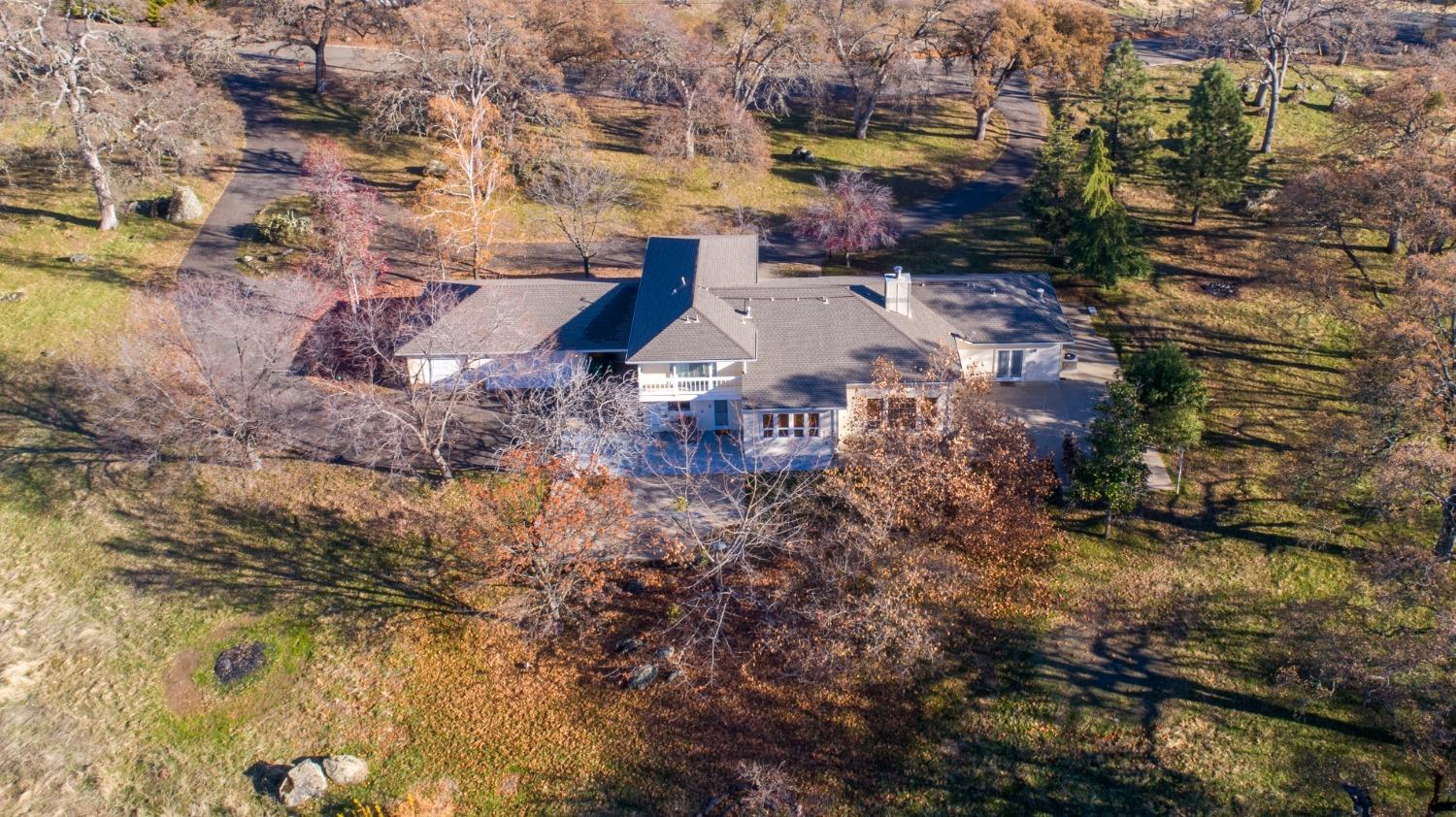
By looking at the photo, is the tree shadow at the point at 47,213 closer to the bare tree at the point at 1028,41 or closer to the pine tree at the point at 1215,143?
the bare tree at the point at 1028,41

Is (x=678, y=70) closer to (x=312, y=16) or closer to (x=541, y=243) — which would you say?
(x=541, y=243)

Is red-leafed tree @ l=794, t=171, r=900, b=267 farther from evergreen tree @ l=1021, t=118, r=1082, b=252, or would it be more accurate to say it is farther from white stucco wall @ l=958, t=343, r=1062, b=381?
white stucco wall @ l=958, t=343, r=1062, b=381

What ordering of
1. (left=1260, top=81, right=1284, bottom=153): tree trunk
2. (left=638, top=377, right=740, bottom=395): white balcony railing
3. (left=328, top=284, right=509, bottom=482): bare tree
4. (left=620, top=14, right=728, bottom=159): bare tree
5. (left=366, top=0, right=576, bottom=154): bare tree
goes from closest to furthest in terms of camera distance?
(left=328, top=284, right=509, bottom=482): bare tree
(left=638, top=377, right=740, bottom=395): white balcony railing
(left=366, top=0, right=576, bottom=154): bare tree
(left=1260, top=81, right=1284, bottom=153): tree trunk
(left=620, top=14, right=728, bottom=159): bare tree

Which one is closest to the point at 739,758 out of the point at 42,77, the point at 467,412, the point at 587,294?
the point at 467,412

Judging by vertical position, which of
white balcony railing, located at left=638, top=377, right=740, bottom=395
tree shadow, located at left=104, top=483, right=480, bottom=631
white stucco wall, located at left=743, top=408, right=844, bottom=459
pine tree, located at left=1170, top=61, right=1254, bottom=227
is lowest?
tree shadow, located at left=104, top=483, right=480, bottom=631

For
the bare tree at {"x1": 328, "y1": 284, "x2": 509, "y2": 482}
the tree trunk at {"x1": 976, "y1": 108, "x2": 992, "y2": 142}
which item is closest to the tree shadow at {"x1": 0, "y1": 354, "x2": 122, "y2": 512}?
the bare tree at {"x1": 328, "y1": 284, "x2": 509, "y2": 482}
